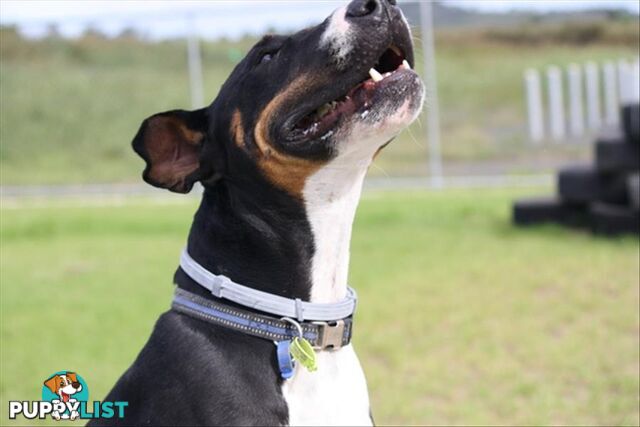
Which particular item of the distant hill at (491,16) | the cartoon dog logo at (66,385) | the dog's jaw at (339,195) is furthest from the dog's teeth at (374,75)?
the distant hill at (491,16)

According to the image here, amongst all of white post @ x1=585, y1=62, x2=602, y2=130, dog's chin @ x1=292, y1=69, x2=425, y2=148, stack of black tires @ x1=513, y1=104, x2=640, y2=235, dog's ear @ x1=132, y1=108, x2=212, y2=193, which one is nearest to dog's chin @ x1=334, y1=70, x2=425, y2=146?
dog's chin @ x1=292, y1=69, x2=425, y2=148

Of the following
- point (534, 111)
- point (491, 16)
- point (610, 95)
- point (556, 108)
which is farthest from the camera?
point (491, 16)

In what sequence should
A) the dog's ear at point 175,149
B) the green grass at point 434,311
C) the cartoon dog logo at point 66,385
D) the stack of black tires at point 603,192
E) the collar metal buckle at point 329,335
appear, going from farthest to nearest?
the stack of black tires at point 603,192 < the green grass at point 434,311 < the cartoon dog logo at point 66,385 < the dog's ear at point 175,149 < the collar metal buckle at point 329,335

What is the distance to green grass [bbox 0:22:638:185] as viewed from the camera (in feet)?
42.3

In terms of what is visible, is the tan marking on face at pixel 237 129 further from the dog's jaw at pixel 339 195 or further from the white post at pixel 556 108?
the white post at pixel 556 108

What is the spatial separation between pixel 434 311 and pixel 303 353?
12.4ft

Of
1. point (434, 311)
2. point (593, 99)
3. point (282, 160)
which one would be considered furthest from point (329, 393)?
point (593, 99)

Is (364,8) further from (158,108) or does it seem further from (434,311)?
(158,108)

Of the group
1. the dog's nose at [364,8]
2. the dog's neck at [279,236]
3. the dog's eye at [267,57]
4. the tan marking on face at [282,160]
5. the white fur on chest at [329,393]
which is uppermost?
the dog's nose at [364,8]

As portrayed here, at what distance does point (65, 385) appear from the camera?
10.8 feet

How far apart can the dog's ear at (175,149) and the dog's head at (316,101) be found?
4cm

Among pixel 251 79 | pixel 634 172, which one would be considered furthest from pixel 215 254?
pixel 634 172

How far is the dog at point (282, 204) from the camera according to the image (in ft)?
8.62

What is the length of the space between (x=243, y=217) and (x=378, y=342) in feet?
10.2
